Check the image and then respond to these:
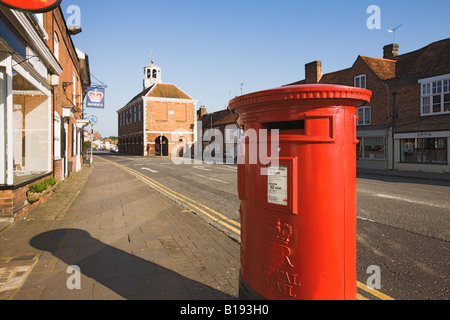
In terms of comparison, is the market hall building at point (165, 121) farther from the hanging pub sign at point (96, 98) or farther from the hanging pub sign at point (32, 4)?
the hanging pub sign at point (32, 4)

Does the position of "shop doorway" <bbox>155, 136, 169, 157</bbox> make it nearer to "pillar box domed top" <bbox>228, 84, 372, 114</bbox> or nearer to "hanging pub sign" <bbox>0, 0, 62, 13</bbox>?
"hanging pub sign" <bbox>0, 0, 62, 13</bbox>

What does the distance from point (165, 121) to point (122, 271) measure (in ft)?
152

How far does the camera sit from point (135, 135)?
2115 inches

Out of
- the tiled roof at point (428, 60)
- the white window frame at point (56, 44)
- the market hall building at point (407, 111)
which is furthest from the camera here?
the tiled roof at point (428, 60)

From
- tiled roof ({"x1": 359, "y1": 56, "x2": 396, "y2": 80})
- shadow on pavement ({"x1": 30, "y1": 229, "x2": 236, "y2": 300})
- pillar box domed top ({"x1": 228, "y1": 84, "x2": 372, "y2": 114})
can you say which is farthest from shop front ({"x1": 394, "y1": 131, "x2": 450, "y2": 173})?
pillar box domed top ({"x1": 228, "y1": 84, "x2": 372, "y2": 114})

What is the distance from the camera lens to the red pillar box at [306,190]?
2.04 meters

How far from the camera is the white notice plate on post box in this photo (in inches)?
83.4

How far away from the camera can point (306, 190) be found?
2.05m

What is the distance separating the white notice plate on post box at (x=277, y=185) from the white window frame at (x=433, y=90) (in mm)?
21374

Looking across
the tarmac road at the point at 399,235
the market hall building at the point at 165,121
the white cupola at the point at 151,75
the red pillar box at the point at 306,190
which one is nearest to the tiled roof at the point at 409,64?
the tarmac road at the point at 399,235

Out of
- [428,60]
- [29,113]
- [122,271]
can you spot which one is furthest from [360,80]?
[122,271]

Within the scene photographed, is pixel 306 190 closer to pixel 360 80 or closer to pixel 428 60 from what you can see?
pixel 428 60

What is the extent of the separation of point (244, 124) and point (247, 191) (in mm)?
549
